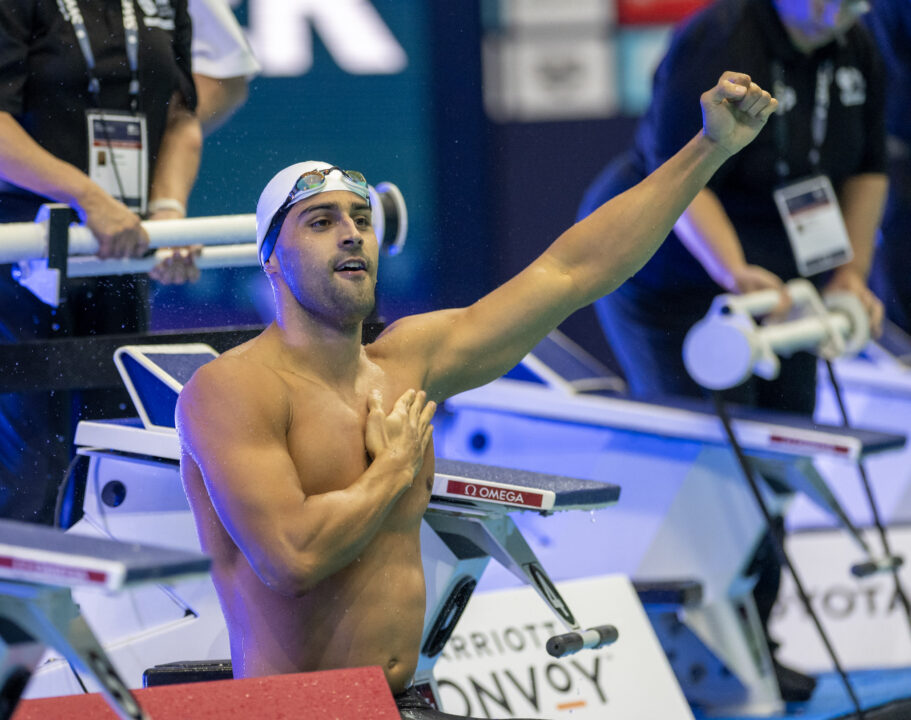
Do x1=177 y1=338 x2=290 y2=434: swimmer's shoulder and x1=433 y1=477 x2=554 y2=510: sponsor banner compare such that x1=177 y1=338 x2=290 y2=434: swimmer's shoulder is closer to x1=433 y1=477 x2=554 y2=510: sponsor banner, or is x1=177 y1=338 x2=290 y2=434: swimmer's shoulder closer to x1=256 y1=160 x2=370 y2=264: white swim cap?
x1=256 y1=160 x2=370 y2=264: white swim cap

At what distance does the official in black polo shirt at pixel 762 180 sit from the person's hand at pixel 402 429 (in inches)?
64.9

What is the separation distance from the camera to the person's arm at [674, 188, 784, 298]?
13.1 ft

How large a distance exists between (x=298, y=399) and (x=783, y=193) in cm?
224

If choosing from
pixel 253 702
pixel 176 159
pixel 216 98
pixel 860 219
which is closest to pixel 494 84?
pixel 860 219

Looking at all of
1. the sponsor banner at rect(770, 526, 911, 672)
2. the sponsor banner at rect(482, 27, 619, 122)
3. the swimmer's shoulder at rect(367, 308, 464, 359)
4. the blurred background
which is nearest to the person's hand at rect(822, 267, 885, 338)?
the sponsor banner at rect(770, 526, 911, 672)

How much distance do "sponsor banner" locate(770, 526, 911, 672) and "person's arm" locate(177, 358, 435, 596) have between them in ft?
8.26

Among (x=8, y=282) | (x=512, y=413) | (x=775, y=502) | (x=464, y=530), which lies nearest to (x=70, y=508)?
(x=8, y=282)

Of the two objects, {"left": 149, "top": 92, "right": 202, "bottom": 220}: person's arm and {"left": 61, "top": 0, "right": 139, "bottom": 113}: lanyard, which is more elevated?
{"left": 61, "top": 0, "right": 139, "bottom": 113}: lanyard

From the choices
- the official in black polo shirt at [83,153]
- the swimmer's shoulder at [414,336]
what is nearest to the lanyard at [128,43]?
the official in black polo shirt at [83,153]

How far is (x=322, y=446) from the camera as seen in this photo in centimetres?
234

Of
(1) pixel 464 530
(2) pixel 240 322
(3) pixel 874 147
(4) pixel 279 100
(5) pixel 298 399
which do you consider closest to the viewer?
(5) pixel 298 399

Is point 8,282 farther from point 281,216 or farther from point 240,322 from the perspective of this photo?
point 281,216

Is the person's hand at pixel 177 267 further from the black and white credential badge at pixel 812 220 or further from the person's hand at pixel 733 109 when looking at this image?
the black and white credential badge at pixel 812 220

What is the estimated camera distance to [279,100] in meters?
3.87
